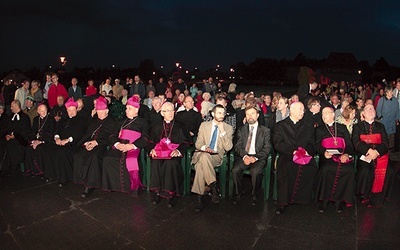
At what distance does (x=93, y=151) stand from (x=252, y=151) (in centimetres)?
291

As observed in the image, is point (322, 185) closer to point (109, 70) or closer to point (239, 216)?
point (239, 216)

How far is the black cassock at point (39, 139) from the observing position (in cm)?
671

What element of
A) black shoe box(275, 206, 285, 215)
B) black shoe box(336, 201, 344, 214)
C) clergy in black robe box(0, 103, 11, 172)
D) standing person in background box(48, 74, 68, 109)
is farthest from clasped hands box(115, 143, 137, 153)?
standing person in background box(48, 74, 68, 109)

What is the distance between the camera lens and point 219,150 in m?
5.64

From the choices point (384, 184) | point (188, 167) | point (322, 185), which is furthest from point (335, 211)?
point (188, 167)

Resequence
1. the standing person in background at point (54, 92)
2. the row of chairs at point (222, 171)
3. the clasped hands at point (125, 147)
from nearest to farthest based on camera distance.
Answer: the row of chairs at point (222, 171)
the clasped hands at point (125, 147)
the standing person in background at point (54, 92)

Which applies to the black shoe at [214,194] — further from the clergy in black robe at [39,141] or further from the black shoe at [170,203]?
the clergy in black robe at [39,141]

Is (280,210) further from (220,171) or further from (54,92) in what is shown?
(54,92)

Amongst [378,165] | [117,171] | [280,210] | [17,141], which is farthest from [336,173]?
[17,141]

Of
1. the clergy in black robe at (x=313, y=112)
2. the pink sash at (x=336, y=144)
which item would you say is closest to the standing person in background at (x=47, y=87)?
the clergy in black robe at (x=313, y=112)

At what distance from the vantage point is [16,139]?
7039 mm

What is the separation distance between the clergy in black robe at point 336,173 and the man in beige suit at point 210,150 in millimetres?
1531

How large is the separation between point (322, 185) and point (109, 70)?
43138mm

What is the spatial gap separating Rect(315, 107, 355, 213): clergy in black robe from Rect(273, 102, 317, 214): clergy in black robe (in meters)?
0.15
